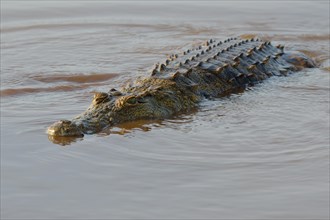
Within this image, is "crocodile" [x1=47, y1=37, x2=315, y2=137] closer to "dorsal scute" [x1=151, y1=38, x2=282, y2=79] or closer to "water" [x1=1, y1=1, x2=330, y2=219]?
"dorsal scute" [x1=151, y1=38, x2=282, y2=79]

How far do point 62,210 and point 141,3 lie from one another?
10.5 meters

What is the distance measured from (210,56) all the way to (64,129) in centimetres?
321

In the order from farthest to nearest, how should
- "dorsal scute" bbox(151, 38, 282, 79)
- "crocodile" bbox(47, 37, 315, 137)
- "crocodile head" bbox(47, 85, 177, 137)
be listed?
"dorsal scute" bbox(151, 38, 282, 79)
"crocodile" bbox(47, 37, 315, 137)
"crocodile head" bbox(47, 85, 177, 137)

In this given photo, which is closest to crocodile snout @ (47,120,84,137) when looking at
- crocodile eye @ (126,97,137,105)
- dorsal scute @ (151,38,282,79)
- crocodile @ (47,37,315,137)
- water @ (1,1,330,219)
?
crocodile @ (47,37,315,137)

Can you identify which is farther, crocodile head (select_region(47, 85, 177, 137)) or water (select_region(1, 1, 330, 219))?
crocodile head (select_region(47, 85, 177, 137))

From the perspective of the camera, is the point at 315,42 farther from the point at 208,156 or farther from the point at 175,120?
the point at 208,156

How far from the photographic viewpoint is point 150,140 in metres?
7.64

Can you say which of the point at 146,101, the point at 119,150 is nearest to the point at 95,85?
the point at 146,101

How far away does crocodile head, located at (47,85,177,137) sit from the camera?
778 cm

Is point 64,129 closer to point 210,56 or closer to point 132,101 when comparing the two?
point 132,101

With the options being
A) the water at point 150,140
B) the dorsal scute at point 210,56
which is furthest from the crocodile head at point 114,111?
the dorsal scute at point 210,56

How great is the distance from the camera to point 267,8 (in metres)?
15.4

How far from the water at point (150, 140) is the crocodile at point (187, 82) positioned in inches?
7.8

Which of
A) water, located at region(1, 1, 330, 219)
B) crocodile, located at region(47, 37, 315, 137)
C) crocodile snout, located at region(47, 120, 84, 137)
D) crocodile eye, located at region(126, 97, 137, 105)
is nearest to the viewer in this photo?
water, located at region(1, 1, 330, 219)
